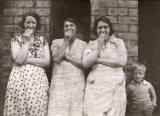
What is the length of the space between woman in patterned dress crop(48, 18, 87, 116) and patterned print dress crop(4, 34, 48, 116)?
0.15m

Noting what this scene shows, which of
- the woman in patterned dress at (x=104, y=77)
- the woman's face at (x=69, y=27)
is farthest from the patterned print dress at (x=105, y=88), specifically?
the woman's face at (x=69, y=27)

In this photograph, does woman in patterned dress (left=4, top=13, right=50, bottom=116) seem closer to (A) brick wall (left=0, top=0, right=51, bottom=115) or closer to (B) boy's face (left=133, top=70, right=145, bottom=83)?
(B) boy's face (left=133, top=70, right=145, bottom=83)

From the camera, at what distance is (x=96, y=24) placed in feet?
19.5

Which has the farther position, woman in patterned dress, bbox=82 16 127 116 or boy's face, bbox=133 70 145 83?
boy's face, bbox=133 70 145 83

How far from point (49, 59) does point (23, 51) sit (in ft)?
1.28

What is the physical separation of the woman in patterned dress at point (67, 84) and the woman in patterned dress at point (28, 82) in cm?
15

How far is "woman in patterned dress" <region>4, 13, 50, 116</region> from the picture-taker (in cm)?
570

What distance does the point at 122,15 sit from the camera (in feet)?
26.1

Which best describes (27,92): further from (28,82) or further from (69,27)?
(69,27)

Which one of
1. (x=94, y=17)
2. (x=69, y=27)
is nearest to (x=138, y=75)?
(x=69, y=27)

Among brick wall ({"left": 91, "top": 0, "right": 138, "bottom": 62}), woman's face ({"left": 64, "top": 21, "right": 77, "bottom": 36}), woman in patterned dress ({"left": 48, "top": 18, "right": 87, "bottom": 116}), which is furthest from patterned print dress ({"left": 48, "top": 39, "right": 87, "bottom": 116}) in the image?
brick wall ({"left": 91, "top": 0, "right": 138, "bottom": 62})

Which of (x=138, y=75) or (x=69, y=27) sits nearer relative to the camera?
(x=69, y=27)

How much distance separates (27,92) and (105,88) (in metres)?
1.12

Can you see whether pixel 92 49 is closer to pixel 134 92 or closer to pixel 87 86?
pixel 87 86
